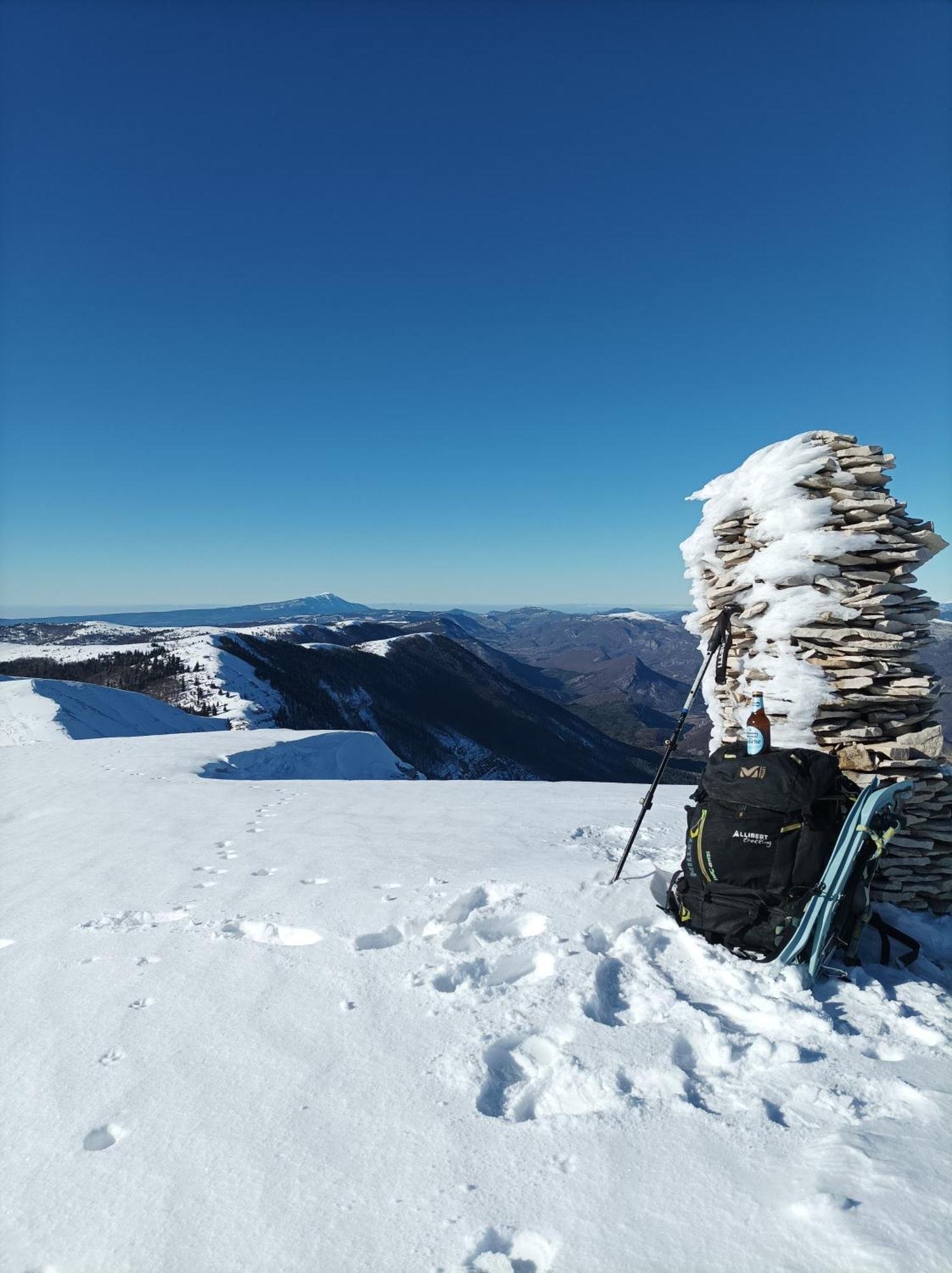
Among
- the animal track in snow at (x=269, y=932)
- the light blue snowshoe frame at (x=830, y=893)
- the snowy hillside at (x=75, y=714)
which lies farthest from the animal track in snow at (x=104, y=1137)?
the snowy hillside at (x=75, y=714)

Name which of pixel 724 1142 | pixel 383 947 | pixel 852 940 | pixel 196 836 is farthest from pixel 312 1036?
pixel 196 836

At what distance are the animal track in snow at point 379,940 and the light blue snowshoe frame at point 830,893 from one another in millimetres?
3012

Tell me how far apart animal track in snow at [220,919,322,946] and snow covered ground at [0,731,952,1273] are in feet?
0.11

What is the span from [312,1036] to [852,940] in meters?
4.09

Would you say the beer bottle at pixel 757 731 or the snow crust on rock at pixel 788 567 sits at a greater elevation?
the snow crust on rock at pixel 788 567

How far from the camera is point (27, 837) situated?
9.45 m

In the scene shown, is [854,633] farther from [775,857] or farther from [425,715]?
[425,715]

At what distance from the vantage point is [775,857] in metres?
4.68

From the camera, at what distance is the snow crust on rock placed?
6.29 meters

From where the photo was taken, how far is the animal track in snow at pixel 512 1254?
256 centimetres

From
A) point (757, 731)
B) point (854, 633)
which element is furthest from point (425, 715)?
point (757, 731)

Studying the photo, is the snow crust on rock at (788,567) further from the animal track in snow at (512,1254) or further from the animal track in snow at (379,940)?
the animal track in snow at (512,1254)

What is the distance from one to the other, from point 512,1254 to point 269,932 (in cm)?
350

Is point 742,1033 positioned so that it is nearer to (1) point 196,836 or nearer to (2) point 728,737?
(2) point 728,737
